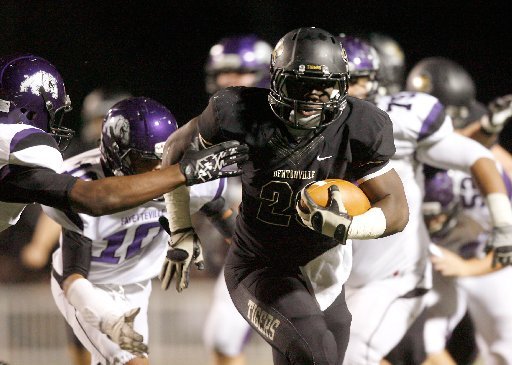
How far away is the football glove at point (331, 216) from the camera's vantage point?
11.6ft

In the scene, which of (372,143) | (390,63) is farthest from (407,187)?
(390,63)

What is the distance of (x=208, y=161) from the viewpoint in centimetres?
361

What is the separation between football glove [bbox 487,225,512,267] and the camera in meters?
4.91

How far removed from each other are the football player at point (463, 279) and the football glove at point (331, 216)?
2020 millimetres

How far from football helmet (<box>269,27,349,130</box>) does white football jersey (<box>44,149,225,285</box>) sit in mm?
1010

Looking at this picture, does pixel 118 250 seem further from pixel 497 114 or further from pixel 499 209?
pixel 497 114

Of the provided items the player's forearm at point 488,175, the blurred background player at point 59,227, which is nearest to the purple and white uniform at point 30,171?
the blurred background player at point 59,227

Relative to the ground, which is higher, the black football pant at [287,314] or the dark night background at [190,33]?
the black football pant at [287,314]

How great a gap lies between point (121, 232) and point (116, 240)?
5 centimetres

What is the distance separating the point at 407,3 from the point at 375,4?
15.8 inches

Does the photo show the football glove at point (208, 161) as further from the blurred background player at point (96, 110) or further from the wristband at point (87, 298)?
the blurred background player at point (96, 110)

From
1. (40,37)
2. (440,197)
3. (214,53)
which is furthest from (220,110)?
(40,37)

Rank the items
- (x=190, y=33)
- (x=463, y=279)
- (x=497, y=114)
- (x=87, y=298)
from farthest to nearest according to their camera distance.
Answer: (x=190, y=33) → (x=497, y=114) → (x=463, y=279) → (x=87, y=298)

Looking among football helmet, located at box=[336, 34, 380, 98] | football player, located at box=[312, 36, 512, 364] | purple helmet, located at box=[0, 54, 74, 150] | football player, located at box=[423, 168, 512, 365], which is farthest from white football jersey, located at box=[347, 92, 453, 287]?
purple helmet, located at box=[0, 54, 74, 150]
